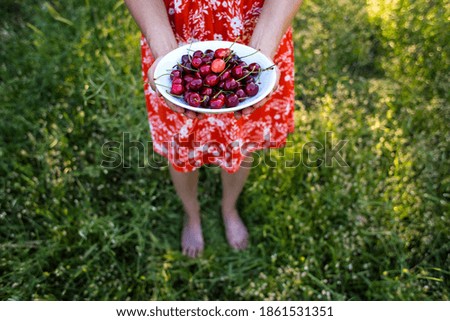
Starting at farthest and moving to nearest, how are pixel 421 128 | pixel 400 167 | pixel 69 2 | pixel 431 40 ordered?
pixel 69 2, pixel 431 40, pixel 421 128, pixel 400 167

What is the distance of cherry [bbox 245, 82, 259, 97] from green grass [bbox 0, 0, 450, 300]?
94 cm

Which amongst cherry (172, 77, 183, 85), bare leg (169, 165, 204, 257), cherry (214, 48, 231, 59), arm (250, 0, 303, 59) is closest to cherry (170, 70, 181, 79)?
cherry (172, 77, 183, 85)

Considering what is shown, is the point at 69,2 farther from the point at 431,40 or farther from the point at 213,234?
the point at 431,40

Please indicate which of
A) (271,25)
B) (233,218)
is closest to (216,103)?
(271,25)

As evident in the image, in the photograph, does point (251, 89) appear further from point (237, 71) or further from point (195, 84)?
point (195, 84)

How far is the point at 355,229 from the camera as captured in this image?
7.04 feet

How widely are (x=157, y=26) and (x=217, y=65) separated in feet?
0.75

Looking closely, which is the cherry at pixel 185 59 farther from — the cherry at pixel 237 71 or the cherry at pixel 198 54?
the cherry at pixel 237 71

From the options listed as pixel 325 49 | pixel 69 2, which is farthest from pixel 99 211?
pixel 325 49

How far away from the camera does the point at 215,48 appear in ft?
4.75

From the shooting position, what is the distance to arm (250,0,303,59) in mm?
1411

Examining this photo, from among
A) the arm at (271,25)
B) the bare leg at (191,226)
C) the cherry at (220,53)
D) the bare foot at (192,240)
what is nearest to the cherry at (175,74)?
the cherry at (220,53)
